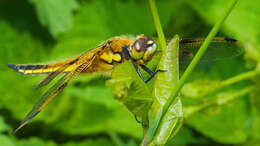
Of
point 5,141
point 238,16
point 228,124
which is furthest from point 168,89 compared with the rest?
point 238,16

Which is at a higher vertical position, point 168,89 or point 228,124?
point 168,89

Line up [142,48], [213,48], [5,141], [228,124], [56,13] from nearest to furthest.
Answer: [142,48] → [213,48] → [5,141] → [56,13] → [228,124]

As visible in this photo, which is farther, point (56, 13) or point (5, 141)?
point (56, 13)

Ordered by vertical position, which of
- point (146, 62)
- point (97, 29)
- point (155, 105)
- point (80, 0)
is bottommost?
point (155, 105)

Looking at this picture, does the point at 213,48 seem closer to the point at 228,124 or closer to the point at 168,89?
the point at 168,89

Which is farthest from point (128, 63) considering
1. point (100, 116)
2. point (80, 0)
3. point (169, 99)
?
point (80, 0)

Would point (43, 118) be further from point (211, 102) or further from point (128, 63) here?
point (128, 63)
